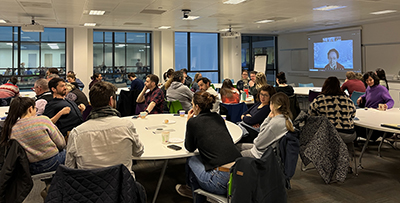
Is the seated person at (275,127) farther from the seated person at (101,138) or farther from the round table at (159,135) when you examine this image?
the seated person at (101,138)

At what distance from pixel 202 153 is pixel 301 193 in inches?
64.7

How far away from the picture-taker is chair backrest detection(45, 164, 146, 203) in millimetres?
2059

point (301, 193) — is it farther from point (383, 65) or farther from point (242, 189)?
point (383, 65)

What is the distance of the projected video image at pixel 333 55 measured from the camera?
477 inches

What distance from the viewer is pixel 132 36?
13.2 meters

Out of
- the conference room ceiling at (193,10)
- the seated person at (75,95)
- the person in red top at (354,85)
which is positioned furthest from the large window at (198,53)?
the seated person at (75,95)

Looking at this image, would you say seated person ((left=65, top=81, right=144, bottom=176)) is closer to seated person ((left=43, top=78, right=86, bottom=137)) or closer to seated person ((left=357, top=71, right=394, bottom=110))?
seated person ((left=43, top=78, right=86, bottom=137))

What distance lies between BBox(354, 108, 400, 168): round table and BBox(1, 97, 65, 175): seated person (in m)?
3.45

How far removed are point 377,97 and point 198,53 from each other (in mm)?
9946

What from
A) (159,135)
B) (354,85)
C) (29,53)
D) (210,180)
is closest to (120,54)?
(29,53)

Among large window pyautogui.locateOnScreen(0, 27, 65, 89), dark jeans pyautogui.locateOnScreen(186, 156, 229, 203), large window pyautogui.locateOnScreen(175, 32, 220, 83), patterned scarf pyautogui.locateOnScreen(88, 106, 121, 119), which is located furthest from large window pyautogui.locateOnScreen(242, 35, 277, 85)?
patterned scarf pyautogui.locateOnScreen(88, 106, 121, 119)

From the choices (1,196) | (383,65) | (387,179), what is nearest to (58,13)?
(1,196)

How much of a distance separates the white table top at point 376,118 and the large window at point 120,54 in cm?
1003

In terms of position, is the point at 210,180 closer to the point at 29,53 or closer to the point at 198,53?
the point at 29,53
